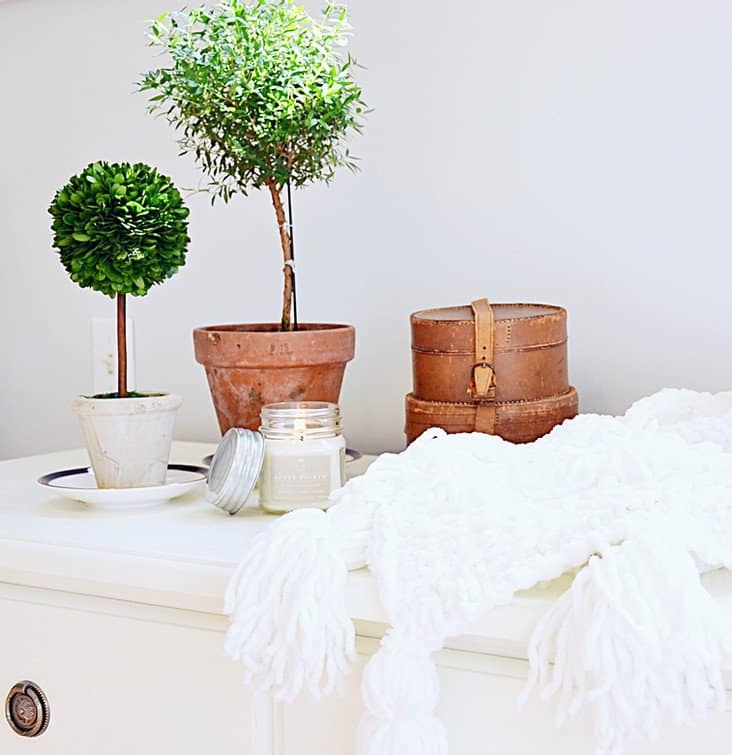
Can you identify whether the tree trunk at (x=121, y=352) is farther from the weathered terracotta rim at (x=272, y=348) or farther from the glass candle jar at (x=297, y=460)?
the glass candle jar at (x=297, y=460)

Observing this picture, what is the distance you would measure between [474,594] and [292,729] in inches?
7.7

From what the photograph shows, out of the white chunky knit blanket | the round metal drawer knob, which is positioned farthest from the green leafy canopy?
the round metal drawer knob

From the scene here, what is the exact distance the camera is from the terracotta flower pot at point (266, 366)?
3.26 ft

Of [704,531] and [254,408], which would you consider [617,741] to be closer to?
[704,531]

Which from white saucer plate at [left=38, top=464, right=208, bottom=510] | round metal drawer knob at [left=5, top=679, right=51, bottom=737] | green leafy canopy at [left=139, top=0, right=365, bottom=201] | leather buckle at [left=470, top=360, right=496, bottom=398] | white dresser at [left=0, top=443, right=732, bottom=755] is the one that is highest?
green leafy canopy at [left=139, top=0, right=365, bottom=201]

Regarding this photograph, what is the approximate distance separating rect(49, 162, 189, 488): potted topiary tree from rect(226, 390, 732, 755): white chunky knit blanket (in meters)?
0.28

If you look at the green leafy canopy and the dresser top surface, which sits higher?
the green leafy canopy

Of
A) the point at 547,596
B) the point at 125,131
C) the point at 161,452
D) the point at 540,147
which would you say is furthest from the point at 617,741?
the point at 125,131

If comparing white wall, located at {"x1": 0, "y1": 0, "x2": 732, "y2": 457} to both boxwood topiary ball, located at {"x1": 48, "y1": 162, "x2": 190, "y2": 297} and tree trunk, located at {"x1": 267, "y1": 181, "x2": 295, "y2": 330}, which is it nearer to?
tree trunk, located at {"x1": 267, "y1": 181, "x2": 295, "y2": 330}

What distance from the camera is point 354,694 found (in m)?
0.69

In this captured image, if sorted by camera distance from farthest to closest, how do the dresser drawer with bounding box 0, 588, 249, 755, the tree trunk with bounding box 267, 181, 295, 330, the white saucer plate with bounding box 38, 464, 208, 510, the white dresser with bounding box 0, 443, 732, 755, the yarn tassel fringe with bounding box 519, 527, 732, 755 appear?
the tree trunk with bounding box 267, 181, 295, 330 → the white saucer plate with bounding box 38, 464, 208, 510 → the dresser drawer with bounding box 0, 588, 249, 755 → the white dresser with bounding box 0, 443, 732, 755 → the yarn tassel fringe with bounding box 519, 527, 732, 755

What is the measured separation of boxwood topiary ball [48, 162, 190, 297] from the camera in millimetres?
917

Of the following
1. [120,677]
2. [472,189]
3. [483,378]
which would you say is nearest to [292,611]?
[120,677]

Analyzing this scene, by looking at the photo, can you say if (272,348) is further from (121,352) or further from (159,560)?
(159,560)
